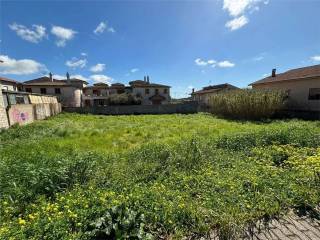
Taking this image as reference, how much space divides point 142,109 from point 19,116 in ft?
52.8

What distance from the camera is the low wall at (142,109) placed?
2731 centimetres

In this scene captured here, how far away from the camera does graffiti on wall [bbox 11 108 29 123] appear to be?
12.5 metres

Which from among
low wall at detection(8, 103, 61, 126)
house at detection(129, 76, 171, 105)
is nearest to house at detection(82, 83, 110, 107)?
house at detection(129, 76, 171, 105)

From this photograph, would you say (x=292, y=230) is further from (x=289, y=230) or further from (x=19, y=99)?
(x=19, y=99)

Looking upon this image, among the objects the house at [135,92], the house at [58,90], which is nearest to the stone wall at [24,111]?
the house at [58,90]

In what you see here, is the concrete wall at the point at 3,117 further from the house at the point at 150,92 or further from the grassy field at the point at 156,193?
the house at the point at 150,92

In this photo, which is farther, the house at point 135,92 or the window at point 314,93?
the house at point 135,92

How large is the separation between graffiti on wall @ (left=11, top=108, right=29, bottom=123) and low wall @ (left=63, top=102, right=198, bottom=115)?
12.6 metres

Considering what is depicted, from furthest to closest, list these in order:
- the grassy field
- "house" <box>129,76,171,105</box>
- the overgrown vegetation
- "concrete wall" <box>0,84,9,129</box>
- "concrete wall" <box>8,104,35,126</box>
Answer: "house" <box>129,76,171,105</box> → the overgrown vegetation → "concrete wall" <box>8,104,35,126</box> → "concrete wall" <box>0,84,9,129</box> → the grassy field

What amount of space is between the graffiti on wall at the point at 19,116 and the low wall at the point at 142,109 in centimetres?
1259

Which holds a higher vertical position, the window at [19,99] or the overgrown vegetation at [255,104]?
the window at [19,99]

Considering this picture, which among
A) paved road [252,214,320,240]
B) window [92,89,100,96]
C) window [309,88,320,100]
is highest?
window [92,89,100,96]

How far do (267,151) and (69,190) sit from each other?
5.35 m

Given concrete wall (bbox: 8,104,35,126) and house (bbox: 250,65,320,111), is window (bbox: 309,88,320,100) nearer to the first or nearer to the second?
house (bbox: 250,65,320,111)
